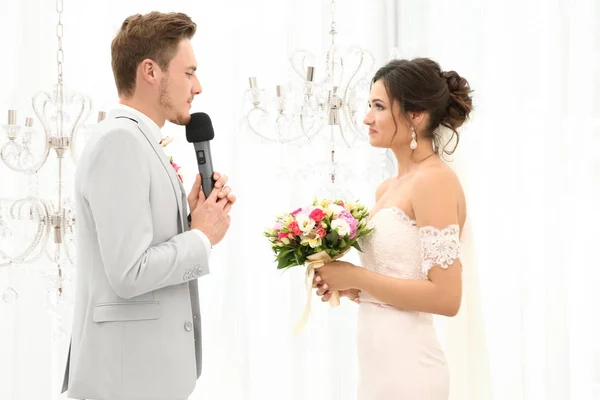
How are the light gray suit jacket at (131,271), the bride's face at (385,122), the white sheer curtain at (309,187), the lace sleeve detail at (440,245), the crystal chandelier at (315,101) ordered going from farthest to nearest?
the white sheer curtain at (309,187) < the crystal chandelier at (315,101) < the bride's face at (385,122) < the lace sleeve detail at (440,245) < the light gray suit jacket at (131,271)

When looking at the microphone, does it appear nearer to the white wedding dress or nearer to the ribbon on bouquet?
the ribbon on bouquet

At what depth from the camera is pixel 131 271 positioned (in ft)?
6.22

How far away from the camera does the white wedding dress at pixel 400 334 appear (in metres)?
2.35

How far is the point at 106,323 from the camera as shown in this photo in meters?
2.00

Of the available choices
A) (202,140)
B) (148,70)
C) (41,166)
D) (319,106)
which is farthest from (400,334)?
(41,166)

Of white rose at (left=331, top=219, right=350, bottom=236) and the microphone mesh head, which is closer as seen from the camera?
the microphone mesh head

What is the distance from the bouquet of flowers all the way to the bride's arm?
18 centimetres

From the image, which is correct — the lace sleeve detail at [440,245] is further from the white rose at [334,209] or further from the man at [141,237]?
the man at [141,237]

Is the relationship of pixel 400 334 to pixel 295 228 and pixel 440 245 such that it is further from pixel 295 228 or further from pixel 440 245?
pixel 295 228

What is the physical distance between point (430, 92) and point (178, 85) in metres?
0.85

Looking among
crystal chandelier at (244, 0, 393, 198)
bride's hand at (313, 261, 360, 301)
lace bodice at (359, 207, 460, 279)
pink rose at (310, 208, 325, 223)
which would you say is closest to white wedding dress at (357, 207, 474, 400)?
lace bodice at (359, 207, 460, 279)

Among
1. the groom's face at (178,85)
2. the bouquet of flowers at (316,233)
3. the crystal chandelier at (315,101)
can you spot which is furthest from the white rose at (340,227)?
the crystal chandelier at (315,101)

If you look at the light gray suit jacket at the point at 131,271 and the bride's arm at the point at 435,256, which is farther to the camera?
the bride's arm at the point at 435,256

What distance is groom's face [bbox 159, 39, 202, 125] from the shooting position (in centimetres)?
214
